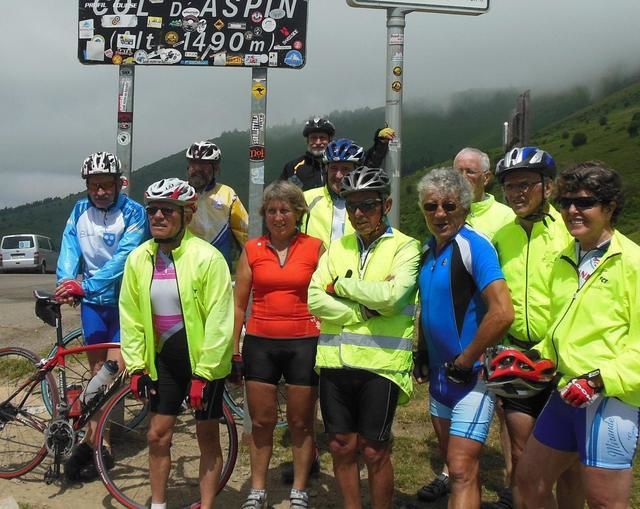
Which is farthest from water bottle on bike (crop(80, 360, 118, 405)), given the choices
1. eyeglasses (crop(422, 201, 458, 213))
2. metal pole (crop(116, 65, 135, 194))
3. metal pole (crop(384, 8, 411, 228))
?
eyeglasses (crop(422, 201, 458, 213))

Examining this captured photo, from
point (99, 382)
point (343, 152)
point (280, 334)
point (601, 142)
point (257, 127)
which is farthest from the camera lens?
point (601, 142)

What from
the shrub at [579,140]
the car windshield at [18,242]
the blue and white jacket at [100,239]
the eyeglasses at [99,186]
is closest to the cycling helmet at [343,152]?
the blue and white jacket at [100,239]

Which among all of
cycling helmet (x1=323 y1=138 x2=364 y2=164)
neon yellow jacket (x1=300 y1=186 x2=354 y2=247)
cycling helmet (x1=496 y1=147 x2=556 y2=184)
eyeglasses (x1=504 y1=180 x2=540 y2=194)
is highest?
cycling helmet (x1=323 y1=138 x2=364 y2=164)

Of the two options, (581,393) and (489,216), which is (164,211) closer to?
(489,216)

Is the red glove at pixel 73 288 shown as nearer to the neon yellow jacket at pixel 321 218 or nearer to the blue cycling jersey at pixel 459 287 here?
the neon yellow jacket at pixel 321 218

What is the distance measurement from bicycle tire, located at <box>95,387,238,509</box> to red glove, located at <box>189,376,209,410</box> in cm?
65

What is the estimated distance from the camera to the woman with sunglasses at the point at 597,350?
2.86 meters

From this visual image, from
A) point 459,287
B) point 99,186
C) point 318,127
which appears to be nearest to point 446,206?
point 459,287

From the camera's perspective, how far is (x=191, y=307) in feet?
13.6

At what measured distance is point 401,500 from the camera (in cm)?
493

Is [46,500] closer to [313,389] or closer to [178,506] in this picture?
[178,506]

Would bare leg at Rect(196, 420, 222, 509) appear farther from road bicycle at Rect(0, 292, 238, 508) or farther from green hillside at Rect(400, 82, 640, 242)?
green hillside at Rect(400, 82, 640, 242)

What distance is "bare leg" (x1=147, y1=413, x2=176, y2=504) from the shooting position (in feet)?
13.7

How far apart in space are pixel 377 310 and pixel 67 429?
2.86 m
